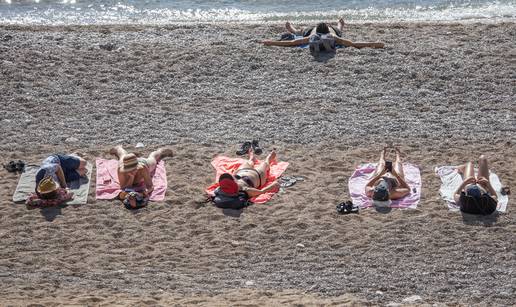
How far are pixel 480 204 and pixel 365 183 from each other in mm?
1771

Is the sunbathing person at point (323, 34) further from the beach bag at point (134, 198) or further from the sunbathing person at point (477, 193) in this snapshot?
the beach bag at point (134, 198)

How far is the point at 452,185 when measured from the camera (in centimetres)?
1433

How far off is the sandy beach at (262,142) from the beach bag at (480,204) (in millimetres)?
101

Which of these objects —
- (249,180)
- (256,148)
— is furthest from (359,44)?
(249,180)

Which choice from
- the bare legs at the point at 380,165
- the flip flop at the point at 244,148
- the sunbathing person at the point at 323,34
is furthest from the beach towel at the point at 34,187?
the sunbathing person at the point at 323,34

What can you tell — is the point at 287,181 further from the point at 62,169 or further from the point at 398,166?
the point at 62,169

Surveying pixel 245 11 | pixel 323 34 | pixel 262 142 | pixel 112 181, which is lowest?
pixel 112 181

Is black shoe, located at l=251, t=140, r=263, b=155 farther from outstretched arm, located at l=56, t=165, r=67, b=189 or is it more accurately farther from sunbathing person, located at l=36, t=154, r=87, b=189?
outstretched arm, located at l=56, t=165, r=67, b=189

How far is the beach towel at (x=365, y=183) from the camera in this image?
45.6ft

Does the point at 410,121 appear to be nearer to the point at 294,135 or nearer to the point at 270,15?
the point at 294,135

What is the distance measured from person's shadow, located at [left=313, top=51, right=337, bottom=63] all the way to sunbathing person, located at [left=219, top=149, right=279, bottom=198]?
14.2 feet

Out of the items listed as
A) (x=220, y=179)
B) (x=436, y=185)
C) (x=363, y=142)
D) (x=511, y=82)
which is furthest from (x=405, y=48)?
(x=220, y=179)

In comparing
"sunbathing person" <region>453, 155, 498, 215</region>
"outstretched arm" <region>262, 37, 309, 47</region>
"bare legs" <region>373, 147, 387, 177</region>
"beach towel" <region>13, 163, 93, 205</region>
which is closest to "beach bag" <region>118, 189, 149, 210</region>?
"beach towel" <region>13, 163, 93, 205</region>

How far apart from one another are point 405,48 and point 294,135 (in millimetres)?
4264
